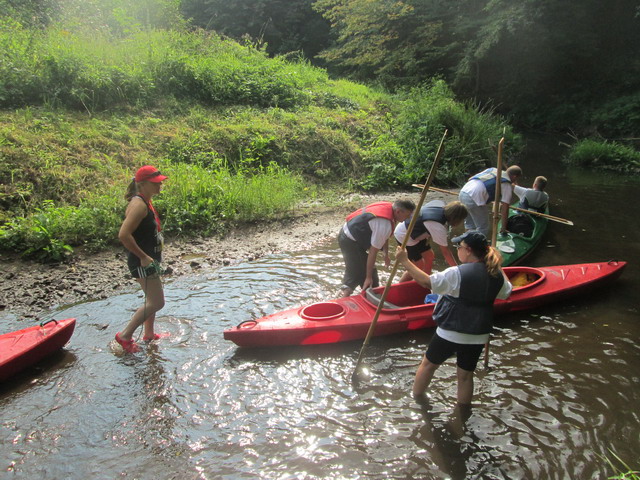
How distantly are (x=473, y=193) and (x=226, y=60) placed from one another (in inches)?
416

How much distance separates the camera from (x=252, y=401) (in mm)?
3801

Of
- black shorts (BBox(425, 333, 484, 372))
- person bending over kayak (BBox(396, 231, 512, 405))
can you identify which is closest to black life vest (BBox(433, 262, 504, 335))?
person bending over kayak (BBox(396, 231, 512, 405))

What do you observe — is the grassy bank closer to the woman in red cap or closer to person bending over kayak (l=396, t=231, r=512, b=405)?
the woman in red cap

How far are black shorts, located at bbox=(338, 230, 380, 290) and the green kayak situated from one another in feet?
9.02

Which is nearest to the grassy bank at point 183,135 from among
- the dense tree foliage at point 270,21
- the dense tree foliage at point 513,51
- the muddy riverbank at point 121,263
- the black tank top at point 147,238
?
the muddy riverbank at point 121,263

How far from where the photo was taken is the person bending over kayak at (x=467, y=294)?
9.98 feet

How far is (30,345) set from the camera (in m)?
3.97

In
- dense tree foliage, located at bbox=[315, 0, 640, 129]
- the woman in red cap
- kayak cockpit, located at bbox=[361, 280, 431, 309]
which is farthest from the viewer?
dense tree foliage, located at bbox=[315, 0, 640, 129]

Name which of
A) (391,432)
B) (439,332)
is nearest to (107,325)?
(391,432)

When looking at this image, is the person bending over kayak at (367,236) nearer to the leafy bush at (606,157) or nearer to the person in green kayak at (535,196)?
the person in green kayak at (535,196)

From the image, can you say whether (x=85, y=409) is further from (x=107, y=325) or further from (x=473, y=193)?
(x=473, y=193)

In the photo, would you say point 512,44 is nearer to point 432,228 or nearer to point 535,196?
point 535,196

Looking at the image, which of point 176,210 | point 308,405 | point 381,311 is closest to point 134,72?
point 176,210

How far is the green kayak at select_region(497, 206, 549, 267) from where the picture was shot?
677 centimetres
